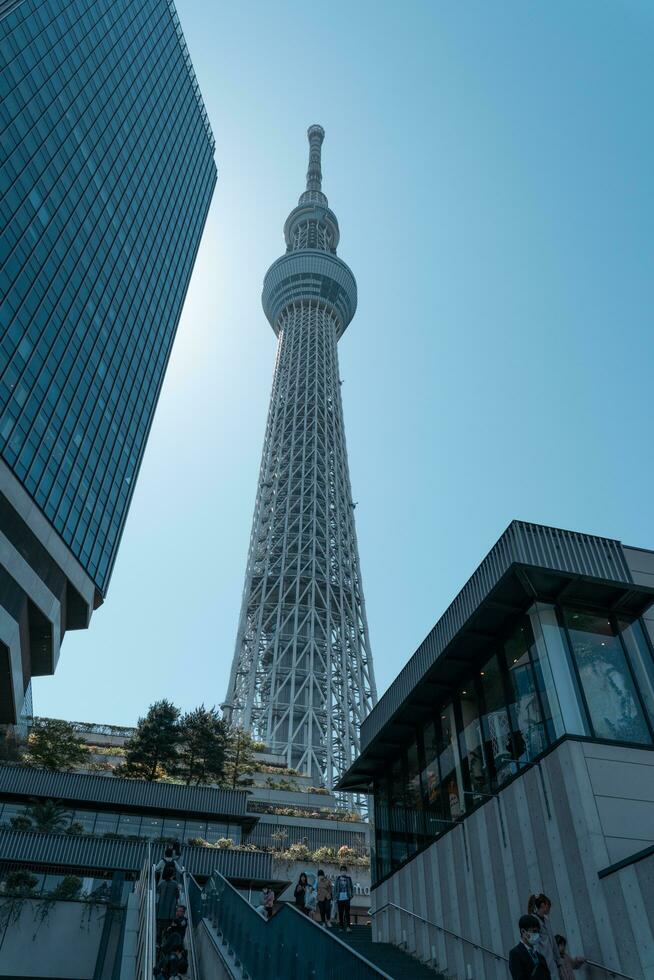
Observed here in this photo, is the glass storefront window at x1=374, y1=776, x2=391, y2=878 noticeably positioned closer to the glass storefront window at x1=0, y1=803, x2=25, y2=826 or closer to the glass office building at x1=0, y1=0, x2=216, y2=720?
the glass storefront window at x1=0, y1=803, x2=25, y2=826

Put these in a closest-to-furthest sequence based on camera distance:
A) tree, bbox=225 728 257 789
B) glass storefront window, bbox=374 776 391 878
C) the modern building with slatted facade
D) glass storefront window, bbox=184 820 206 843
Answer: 1. the modern building with slatted facade
2. glass storefront window, bbox=374 776 391 878
3. glass storefront window, bbox=184 820 206 843
4. tree, bbox=225 728 257 789

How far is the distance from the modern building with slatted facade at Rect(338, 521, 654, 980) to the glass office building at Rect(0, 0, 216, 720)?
31972mm

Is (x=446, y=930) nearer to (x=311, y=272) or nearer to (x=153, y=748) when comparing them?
(x=153, y=748)

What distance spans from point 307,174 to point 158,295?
3662 inches

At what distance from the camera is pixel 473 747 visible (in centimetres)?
1616

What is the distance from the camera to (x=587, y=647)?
567 inches

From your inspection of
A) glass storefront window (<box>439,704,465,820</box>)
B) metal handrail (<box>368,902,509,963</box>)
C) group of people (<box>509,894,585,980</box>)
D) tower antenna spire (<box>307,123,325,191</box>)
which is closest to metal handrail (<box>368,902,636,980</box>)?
metal handrail (<box>368,902,509,963</box>)

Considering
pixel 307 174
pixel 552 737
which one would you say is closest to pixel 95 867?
pixel 552 737

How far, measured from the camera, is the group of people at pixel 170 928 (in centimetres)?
1244

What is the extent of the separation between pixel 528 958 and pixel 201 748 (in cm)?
3519

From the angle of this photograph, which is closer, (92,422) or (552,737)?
(552,737)

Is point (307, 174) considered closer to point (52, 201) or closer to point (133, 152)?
point (133, 152)

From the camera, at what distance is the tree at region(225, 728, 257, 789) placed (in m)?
46.1

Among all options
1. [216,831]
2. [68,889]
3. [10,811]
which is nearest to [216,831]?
[216,831]
